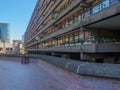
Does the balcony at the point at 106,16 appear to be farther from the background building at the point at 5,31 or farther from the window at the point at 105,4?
the background building at the point at 5,31

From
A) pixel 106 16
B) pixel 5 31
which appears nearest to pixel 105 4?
pixel 106 16

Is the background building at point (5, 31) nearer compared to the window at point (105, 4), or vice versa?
the window at point (105, 4)

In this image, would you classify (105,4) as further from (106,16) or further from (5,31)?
(5,31)

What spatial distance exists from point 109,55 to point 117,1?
6.85 meters

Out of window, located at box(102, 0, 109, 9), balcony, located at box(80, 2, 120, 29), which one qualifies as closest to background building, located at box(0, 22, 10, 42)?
balcony, located at box(80, 2, 120, 29)

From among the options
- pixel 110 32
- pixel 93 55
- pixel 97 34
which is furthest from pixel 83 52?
pixel 110 32

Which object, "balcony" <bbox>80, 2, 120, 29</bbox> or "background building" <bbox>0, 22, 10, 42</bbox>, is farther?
"background building" <bbox>0, 22, 10, 42</bbox>

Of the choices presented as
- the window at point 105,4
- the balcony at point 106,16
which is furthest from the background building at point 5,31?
the window at point 105,4

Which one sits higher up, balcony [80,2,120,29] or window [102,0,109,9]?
window [102,0,109,9]

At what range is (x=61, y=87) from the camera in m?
13.4

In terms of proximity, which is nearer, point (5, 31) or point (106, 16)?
point (106, 16)

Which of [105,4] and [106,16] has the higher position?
[105,4]

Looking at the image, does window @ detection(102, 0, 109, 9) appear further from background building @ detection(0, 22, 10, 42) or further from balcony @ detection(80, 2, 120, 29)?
background building @ detection(0, 22, 10, 42)

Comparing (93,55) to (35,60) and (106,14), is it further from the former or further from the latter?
(35,60)
